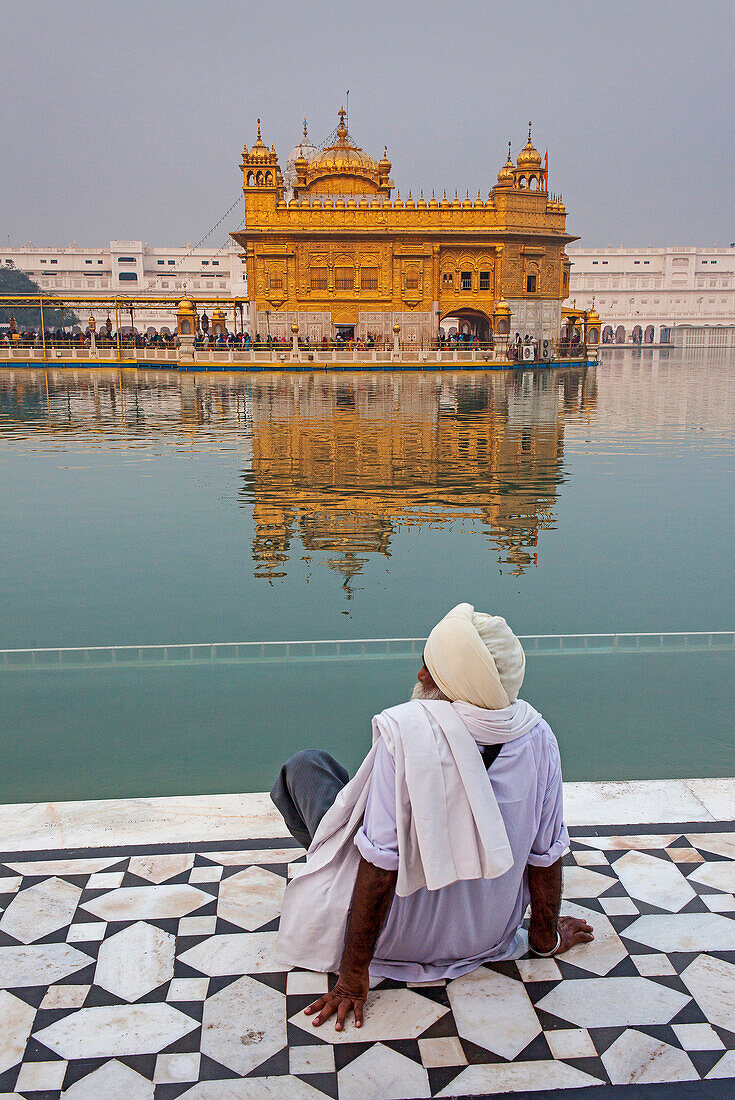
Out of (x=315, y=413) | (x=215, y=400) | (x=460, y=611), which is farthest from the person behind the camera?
(x=215, y=400)

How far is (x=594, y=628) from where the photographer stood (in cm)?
456

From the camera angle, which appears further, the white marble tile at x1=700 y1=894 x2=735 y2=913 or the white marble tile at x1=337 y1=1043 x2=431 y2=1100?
the white marble tile at x1=700 y1=894 x2=735 y2=913

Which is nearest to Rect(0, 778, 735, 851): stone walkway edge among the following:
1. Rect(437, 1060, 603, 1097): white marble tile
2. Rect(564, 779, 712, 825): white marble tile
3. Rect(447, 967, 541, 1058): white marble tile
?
Rect(564, 779, 712, 825): white marble tile

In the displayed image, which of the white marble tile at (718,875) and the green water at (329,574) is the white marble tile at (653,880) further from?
the green water at (329,574)

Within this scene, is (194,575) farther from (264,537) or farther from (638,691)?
(638,691)

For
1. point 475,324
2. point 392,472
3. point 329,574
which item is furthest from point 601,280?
point 329,574

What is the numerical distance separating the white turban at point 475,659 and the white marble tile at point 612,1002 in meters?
0.61

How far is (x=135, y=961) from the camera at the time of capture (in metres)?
1.93

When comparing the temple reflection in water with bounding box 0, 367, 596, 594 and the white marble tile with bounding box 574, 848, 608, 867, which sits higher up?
the temple reflection in water with bounding box 0, 367, 596, 594

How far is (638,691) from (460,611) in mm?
2120

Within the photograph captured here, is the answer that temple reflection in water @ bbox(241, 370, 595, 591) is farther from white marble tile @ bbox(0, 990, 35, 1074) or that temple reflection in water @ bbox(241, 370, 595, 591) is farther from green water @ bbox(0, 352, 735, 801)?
white marble tile @ bbox(0, 990, 35, 1074)

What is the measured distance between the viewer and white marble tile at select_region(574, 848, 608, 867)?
7.57ft

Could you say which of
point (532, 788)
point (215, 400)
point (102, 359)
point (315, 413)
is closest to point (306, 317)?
point (102, 359)

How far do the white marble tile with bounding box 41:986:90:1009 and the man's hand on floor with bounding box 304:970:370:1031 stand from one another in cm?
44
